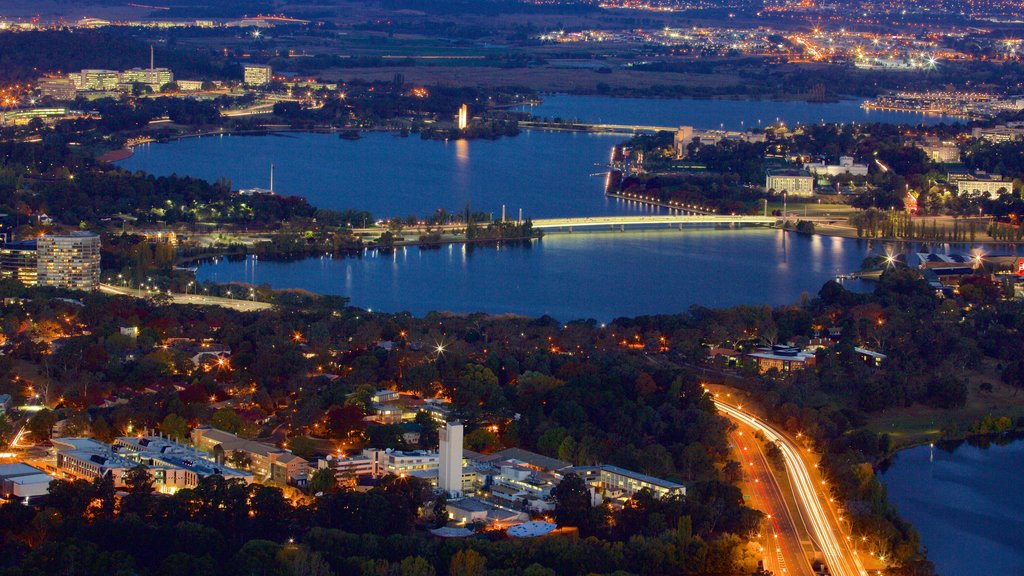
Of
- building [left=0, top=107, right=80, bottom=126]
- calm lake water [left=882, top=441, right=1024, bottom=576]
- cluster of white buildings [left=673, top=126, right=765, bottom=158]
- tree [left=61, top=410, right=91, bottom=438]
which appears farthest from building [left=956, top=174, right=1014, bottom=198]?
tree [left=61, top=410, right=91, bottom=438]

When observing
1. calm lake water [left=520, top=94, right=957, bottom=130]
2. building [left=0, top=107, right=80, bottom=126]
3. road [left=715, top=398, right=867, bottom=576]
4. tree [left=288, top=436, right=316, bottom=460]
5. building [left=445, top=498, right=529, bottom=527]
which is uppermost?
tree [left=288, top=436, right=316, bottom=460]

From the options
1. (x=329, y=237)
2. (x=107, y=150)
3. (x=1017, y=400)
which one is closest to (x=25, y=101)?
(x=107, y=150)

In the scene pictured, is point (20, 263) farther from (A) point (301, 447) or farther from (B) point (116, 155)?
(B) point (116, 155)

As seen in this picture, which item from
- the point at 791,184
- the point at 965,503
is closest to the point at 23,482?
the point at 965,503

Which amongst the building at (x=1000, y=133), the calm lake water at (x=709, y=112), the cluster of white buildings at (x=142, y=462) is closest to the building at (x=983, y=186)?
the building at (x=1000, y=133)

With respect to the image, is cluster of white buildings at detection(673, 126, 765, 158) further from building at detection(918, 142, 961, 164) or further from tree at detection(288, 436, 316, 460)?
tree at detection(288, 436, 316, 460)

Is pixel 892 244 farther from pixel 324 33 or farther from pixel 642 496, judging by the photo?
pixel 324 33
